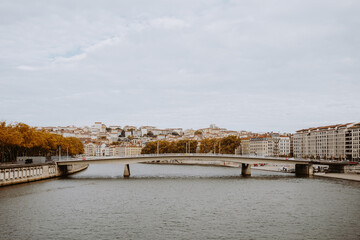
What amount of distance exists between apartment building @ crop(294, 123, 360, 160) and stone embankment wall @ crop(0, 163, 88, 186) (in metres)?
77.1

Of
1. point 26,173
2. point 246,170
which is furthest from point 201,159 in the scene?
point 26,173

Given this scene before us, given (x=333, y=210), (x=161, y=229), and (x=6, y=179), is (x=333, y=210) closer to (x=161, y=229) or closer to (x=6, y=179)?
(x=161, y=229)

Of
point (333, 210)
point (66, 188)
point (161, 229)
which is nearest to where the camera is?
point (161, 229)

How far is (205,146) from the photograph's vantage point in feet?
503

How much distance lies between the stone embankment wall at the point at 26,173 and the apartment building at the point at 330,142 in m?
77.1

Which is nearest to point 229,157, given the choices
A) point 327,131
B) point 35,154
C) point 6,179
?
point 6,179

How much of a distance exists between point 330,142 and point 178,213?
10916cm

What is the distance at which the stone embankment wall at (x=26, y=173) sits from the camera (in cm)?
4956

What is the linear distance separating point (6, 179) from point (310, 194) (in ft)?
116

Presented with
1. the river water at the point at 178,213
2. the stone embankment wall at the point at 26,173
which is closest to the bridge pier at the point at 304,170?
the river water at the point at 178,213

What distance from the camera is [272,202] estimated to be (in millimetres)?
39062

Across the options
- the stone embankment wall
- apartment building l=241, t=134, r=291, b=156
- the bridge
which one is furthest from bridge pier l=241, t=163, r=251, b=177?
apartment building l=241, t=134, r=291, b=156

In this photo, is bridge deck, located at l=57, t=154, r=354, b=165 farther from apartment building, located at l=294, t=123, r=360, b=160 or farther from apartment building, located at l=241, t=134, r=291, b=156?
apartment building, located at l=241, t=134, r=291, b=156

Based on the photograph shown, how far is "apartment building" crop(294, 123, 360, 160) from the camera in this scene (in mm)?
118494
